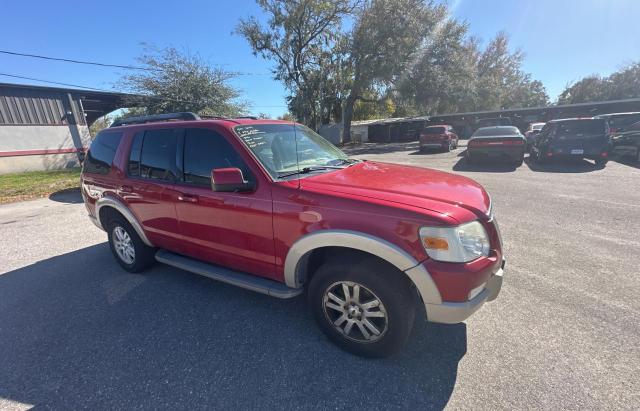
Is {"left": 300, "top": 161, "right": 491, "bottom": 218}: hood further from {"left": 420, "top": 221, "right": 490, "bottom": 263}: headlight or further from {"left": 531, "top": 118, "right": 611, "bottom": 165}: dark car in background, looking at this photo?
{"left": 531, "top": 118, "right": 611, "bottom": 165}: dark car in background

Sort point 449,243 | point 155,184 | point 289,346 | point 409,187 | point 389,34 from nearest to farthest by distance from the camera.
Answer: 1. point 449,243
2. point 409,187
3. point 289,346
4. point 155,184
5. point 389,34

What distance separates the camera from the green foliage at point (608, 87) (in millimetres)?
41781

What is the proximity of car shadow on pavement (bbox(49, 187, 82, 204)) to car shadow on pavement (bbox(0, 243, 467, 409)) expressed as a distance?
632 cm

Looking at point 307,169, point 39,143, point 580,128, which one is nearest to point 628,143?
point 580,128

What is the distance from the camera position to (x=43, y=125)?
1552cm

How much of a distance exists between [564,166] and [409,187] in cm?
1155

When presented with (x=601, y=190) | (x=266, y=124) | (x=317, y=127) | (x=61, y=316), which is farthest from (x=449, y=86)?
(x=61, y=316)

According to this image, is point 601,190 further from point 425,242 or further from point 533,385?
point 425,242

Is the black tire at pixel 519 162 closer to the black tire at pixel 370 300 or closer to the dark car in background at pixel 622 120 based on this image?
the dark car in background at pixel 622 120

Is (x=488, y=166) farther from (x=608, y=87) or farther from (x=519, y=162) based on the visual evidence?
(x=608, y=87)

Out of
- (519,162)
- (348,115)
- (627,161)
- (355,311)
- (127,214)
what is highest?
(348,115)

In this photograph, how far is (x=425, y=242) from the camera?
6.09ft

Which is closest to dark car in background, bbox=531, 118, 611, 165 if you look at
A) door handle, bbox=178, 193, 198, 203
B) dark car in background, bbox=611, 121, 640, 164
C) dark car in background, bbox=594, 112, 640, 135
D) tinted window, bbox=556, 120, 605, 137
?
tinted window, bbox=556, 120, 605, 137

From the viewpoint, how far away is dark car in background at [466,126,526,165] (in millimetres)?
10305
